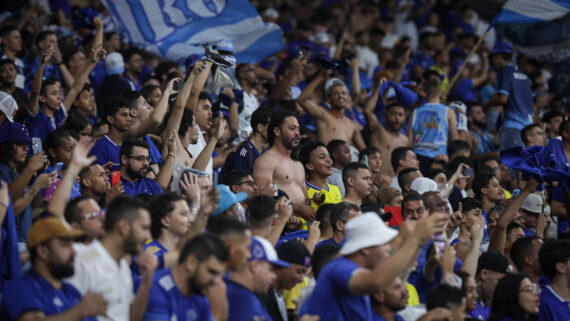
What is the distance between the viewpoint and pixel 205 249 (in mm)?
5035

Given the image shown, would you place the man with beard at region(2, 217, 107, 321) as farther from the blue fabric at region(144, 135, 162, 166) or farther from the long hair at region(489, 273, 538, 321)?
the blue fabric at region(144, 135, 162, 166)

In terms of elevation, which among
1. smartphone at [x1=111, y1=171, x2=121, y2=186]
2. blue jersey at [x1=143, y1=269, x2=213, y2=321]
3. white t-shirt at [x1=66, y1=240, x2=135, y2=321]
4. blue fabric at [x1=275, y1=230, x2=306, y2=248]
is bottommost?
blue fabric at [x1=275, y1=230, x2=306, y2=248]

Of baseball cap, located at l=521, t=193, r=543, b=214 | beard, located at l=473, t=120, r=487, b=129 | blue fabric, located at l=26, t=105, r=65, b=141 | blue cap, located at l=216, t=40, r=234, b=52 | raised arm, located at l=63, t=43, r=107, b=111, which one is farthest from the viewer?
beard, located at l=473, t=120, r=487, b=129

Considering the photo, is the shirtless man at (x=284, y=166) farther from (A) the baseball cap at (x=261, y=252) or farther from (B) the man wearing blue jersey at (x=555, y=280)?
(A) the baseball cap at (x=261, y=252)

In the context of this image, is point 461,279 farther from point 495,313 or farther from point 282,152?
point 282,152

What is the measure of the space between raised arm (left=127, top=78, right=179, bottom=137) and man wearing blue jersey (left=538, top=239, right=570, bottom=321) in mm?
3810

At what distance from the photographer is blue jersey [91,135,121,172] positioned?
8.38 metres

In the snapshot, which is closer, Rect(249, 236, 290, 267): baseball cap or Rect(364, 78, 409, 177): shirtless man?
Rect(249, 236, 290, 267): baseball cap

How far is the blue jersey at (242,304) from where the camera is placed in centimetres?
531

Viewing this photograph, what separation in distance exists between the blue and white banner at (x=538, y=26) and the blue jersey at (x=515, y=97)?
79cm

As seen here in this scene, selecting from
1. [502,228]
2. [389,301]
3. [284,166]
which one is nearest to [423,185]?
[502,228]

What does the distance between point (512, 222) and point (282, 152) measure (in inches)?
101

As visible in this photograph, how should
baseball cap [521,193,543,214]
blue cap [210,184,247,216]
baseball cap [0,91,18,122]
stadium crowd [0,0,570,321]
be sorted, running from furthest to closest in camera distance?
baseball cap [521,193,543,214] < baseball cap [0,91,18,122] < blue cap [210,184,247,216] < stadium crowd [0,0,570,321]

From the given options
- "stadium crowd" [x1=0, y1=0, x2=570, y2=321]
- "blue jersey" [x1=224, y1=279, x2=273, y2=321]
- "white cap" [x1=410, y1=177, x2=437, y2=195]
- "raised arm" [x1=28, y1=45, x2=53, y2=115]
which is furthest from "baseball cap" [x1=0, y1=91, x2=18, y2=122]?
"white cap" [x1=410, y1=177, x2=437, y2=195]
